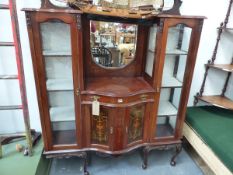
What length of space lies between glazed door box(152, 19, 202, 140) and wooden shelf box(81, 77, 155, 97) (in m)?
0.18

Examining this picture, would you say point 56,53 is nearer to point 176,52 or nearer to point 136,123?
point 136,123

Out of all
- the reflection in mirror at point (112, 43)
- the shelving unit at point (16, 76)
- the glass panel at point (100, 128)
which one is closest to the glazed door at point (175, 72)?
the reflection in mirror at point (112, 43)

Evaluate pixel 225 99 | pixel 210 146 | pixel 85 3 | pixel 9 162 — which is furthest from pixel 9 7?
pixel 225 99

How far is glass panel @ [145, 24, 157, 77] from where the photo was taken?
154 cm

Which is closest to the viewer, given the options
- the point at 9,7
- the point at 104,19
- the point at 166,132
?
the point at 9,7

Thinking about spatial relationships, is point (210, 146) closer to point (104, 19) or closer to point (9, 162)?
point (104, 19)

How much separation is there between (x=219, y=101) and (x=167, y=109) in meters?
0.70

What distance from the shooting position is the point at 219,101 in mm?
2018

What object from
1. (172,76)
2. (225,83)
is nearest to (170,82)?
(172,76)

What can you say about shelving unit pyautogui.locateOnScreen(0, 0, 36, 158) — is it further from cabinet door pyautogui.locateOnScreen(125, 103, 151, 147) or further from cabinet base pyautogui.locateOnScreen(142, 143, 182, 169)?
cabinet base pyautogui.locateOnScreen(142, 143, 182, 169)

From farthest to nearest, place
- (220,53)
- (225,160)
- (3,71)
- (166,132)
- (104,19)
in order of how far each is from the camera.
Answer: (220,53)
(166,132)
(3,71)
(104,19)
(225,160)

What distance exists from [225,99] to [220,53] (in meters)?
0.55

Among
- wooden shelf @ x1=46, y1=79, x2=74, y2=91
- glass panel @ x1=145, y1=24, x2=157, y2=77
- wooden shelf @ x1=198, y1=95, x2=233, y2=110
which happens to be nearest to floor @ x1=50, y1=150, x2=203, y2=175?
wooden shelf @ x1=198, y1=95, x2=233, y2=110

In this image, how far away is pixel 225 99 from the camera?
6.84 feet
